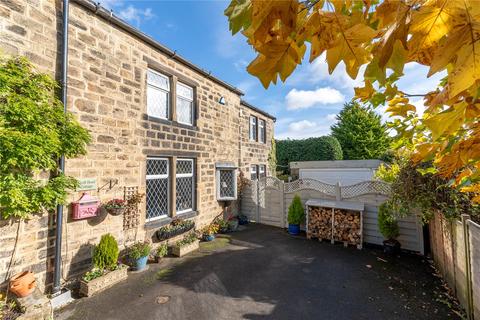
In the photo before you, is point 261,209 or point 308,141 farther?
point 308,141

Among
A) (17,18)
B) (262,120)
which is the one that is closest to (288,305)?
(17,18)

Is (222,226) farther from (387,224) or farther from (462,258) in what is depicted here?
(462,258)

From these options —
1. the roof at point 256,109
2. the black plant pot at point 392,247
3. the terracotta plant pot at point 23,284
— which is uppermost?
the roof at point 256,109

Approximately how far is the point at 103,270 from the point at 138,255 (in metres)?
0.75

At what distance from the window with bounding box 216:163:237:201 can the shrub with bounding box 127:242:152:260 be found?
12.0 ft

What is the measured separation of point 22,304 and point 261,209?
7.67 meters

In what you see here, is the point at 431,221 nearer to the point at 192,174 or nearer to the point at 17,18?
the point at 192,174

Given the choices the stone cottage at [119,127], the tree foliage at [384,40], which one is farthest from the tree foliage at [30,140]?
the tree foliage at [384,40]

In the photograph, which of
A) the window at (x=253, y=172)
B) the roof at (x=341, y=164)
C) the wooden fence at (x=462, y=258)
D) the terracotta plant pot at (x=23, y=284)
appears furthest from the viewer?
the roof at (x=341, y=164)

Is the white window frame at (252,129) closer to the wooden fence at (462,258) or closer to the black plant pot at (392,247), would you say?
the black plant pot at (392,247)

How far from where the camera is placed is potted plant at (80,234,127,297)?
4.31 meters

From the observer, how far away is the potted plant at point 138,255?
17.2ft

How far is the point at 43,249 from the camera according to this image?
404cm

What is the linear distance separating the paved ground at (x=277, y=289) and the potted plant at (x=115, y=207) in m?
1.49
